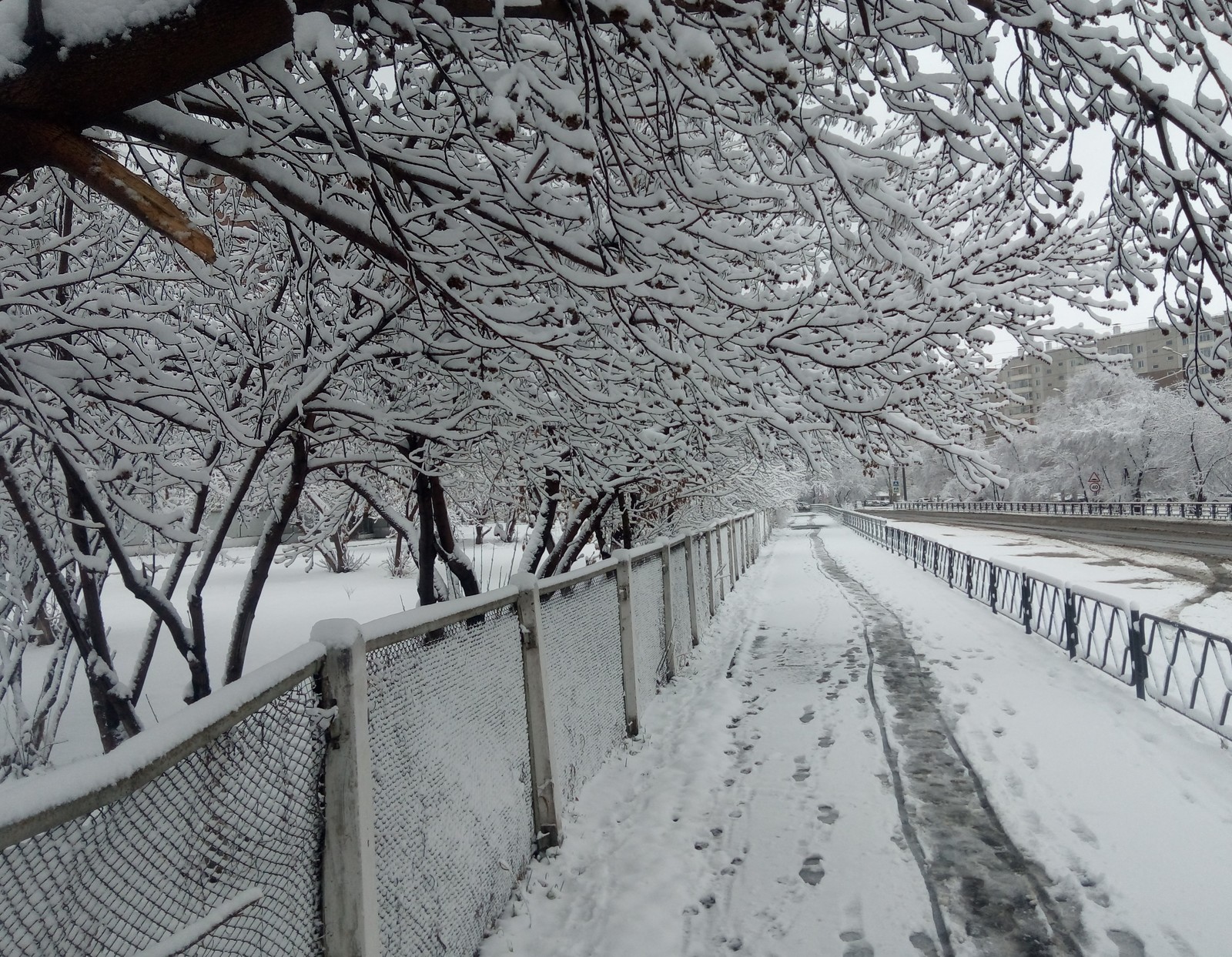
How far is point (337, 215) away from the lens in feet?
9.53

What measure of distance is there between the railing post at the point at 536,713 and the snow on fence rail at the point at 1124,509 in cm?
2556

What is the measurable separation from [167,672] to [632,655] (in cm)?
796

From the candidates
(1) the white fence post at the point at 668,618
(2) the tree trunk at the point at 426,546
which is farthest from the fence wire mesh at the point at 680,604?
(2) the tree trunk at the point at 426,546

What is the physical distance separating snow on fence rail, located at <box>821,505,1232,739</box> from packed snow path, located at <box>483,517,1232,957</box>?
0.26 m

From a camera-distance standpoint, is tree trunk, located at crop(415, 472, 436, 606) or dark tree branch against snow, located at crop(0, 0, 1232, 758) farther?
tree trunk, located at crop(415, 472, 436, 606)

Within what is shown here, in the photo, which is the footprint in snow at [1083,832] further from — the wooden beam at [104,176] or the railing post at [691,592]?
the railing post at [691,592]

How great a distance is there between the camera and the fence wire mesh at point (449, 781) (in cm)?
268

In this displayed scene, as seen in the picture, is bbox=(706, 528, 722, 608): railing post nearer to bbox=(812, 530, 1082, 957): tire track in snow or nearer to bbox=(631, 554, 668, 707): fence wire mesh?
bbox=(631, 554, 668, 707): fence wire mesh

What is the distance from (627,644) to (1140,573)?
18477mm

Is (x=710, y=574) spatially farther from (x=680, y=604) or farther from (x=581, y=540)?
(x=581, y=540)

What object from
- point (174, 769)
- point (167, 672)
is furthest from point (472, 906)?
point (167, 672)

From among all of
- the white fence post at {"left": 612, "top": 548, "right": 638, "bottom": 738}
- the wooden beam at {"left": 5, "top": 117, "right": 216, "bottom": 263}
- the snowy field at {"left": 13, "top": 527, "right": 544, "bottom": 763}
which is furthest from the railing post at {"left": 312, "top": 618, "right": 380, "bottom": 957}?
the snowy field at {"left": 13, "top": 527, "right": 544, "bottom": 763}

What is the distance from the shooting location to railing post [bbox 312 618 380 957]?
2.29 m

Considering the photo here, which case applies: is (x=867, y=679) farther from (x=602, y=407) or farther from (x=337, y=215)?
(x=337, y=215)
